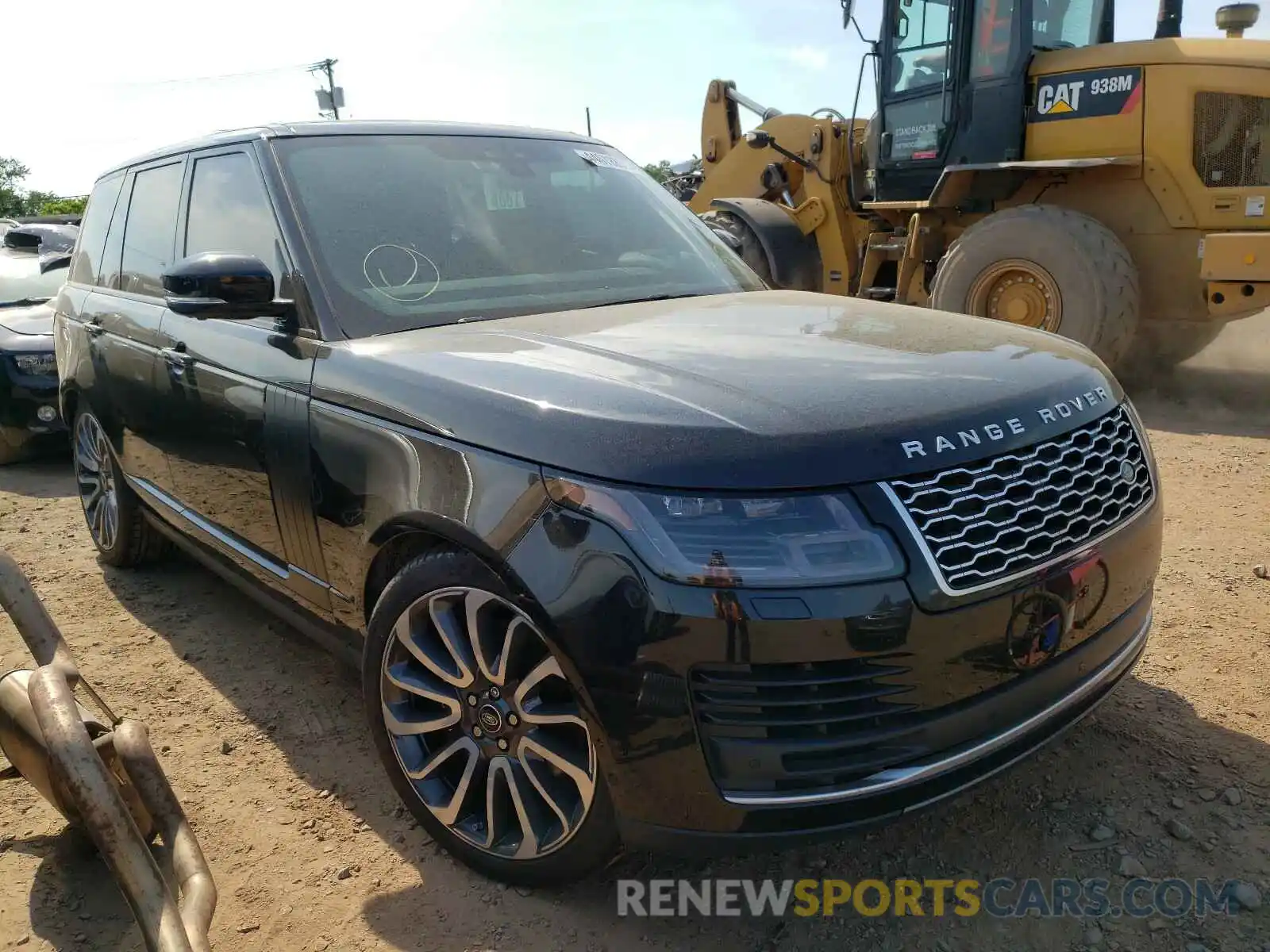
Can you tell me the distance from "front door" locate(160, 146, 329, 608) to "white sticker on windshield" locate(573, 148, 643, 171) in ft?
4.00

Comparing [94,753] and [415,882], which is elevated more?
[94,753]

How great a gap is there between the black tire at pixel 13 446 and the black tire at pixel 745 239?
5351mm

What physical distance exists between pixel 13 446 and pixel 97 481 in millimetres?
3017

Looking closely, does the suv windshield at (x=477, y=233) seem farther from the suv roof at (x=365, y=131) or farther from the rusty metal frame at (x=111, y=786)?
the rusty metal frame at (x=111, y=786)

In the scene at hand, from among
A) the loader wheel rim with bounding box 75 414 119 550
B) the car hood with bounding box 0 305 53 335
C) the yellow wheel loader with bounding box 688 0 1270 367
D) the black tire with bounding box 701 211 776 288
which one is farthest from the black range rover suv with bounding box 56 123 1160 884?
the black tire with bounding box 701 211 776 288

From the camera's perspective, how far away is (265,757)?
120 inches

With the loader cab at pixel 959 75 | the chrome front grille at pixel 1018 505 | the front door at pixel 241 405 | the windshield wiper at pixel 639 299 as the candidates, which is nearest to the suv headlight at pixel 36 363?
the front door at pixel 241 405

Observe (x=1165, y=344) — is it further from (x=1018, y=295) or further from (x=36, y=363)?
(x=36, y=363)

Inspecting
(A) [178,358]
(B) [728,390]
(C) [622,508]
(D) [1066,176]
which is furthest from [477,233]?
(D) [1066,176]

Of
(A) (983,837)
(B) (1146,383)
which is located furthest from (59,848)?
(B) (1146,383)

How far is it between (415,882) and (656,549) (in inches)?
47.2

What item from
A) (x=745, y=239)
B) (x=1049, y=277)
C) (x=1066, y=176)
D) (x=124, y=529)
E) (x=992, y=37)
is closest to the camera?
(x=124, y=529)

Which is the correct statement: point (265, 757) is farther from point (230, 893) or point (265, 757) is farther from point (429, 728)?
point (429, 728)

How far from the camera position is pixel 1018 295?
281 inches
